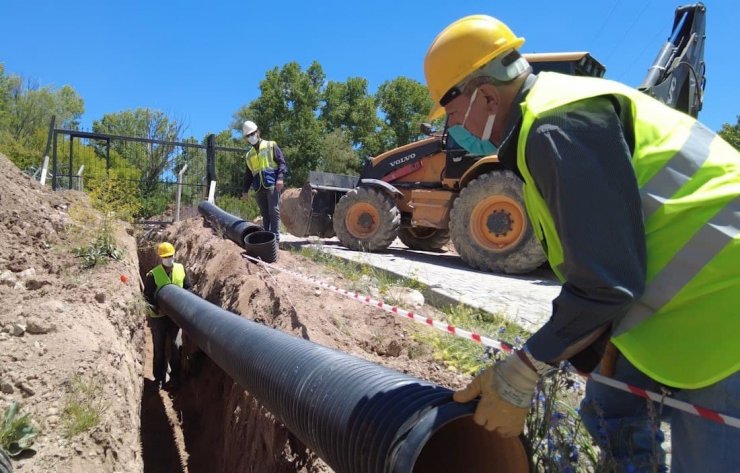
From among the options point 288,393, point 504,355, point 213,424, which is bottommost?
point 213,424

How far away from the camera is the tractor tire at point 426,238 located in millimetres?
11344

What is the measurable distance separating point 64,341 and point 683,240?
4158 millimetres

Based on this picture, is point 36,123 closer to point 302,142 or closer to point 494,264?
point 302,142

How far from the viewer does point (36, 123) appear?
124 feet

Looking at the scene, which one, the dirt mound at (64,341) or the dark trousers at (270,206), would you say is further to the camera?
the dark trousers at (270,206)

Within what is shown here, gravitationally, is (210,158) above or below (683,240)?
above

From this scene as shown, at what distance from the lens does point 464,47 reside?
1772mm

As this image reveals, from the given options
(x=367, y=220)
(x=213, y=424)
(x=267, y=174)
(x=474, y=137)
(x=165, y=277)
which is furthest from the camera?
(x=367, y=220)

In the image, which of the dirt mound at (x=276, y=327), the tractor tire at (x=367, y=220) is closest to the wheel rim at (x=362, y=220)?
the tractor tire at (x=367, y=220)

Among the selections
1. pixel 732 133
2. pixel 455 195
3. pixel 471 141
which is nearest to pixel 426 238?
pixel 455 195

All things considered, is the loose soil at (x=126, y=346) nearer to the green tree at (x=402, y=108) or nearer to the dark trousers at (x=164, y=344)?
the dark trousers at (x=164, y=344)

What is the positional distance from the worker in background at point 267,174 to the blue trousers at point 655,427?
6.69m

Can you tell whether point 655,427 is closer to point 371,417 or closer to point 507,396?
point 507,396

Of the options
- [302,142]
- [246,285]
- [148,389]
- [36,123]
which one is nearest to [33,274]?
[246,285]
